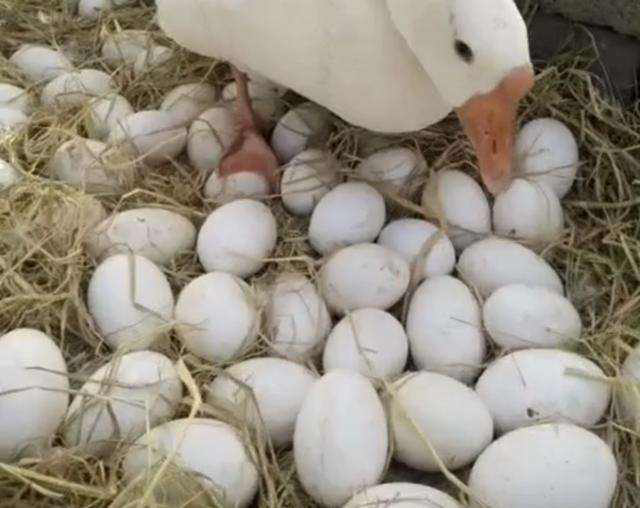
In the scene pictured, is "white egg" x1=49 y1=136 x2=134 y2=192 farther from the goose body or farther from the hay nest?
the goose body

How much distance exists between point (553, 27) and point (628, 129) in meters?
0.19

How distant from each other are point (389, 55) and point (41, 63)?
0.64 metres

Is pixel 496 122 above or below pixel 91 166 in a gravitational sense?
above

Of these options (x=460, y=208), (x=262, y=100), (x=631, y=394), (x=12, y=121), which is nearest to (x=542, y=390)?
(x=631, y=394)

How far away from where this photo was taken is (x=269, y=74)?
126 centimetres

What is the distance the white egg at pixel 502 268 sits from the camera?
1.16 m

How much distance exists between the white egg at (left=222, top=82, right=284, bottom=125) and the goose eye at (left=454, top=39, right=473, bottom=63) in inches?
17.4

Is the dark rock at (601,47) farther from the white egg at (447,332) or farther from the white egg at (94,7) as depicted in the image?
the white egg at (94,7)

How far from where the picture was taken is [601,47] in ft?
4.70

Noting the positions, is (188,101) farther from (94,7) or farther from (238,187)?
(94,7)

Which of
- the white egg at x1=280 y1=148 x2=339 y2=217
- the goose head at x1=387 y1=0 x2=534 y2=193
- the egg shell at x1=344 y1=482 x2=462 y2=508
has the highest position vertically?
the goose head at x1=387 y1=0 x2=534 y2=193

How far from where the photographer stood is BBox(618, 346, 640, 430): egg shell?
→ 3.34 feet

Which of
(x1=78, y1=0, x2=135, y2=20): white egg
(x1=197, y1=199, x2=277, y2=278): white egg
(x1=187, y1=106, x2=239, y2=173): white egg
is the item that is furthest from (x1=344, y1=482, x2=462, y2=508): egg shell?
(x1=78, y1=0, x2=135, y2=20): white egg

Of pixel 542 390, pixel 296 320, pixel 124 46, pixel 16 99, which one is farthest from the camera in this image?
pixel 124 46
